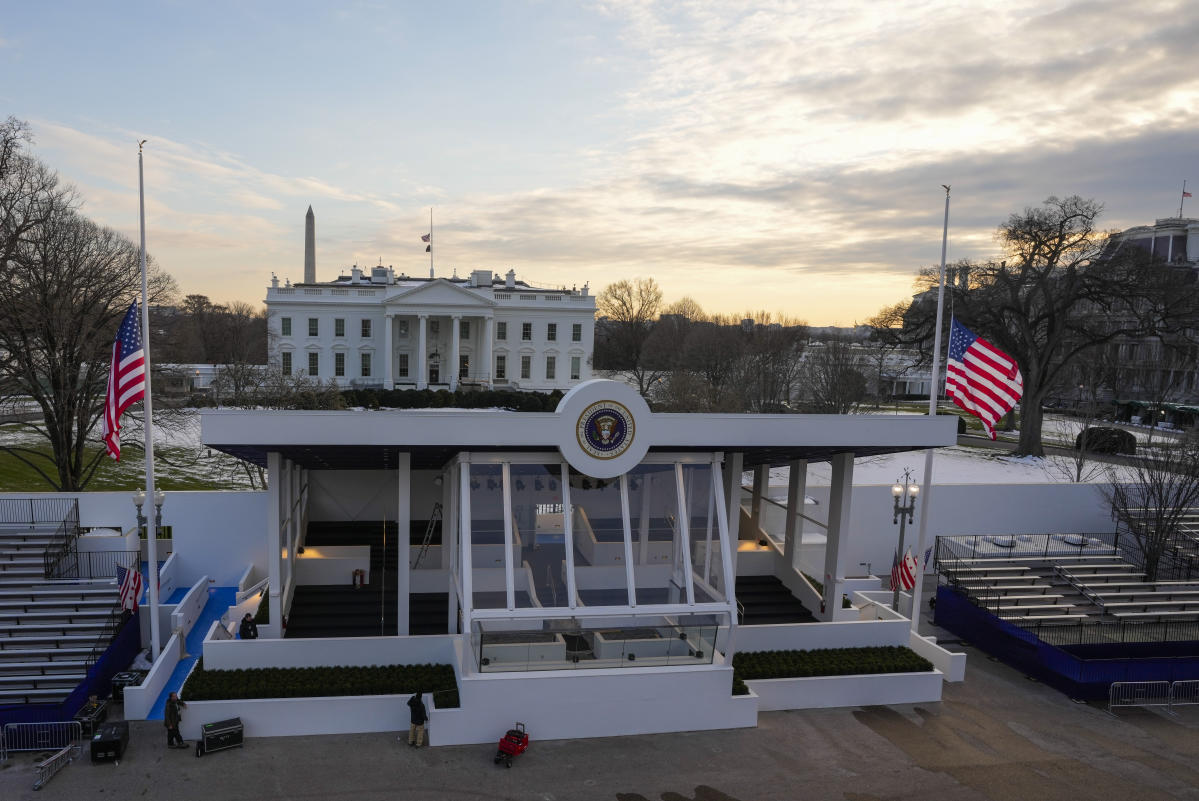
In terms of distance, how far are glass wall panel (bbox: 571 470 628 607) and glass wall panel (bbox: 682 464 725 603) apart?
1.67 m

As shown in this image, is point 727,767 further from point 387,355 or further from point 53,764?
point 387,355

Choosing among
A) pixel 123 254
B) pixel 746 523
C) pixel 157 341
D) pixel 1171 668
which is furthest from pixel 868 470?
pixel 123 254

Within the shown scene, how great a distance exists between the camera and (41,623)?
55.0 ft

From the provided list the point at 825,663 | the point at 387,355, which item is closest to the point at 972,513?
the point at 825,663

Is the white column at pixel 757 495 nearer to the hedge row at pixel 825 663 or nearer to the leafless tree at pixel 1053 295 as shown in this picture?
the hedge row at pixel 825 663

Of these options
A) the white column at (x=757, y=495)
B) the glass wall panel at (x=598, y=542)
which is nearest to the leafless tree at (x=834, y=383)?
the white column at (x=757, y=495)

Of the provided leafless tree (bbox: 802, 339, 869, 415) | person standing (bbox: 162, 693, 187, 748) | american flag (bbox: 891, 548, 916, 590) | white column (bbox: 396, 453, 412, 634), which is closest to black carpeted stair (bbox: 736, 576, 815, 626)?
american flag (bbox: 891, 548, 916, 590)

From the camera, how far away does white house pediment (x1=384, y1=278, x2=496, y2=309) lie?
212 ft

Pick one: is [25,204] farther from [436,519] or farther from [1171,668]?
[1171,668]

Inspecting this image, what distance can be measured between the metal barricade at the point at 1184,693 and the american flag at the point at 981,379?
7.46 metres

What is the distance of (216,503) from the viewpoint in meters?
22.5

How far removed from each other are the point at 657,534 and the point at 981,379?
26.9 feet

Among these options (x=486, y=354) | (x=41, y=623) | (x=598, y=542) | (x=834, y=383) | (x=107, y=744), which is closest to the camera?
(x=107, y=744)

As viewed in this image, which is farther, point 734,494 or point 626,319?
point 626,319
